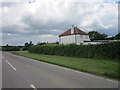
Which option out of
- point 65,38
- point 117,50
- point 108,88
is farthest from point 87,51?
point 65,38

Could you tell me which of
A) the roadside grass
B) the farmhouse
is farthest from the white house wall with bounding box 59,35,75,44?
the roadside grass

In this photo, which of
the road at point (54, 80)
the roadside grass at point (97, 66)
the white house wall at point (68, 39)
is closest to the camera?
the road at point (54, 80)

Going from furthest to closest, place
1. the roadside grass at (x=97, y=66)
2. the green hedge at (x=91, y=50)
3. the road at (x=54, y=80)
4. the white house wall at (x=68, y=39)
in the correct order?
the white house wall at (x=68, y=39), the green hedge at (x=91, y=50), the roadside grass at (x=97, y=66), the road at (x=54, y=80)

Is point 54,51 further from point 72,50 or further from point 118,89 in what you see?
point 118,89

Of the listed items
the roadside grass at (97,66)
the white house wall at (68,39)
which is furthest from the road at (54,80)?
the white house wall at (68,39)

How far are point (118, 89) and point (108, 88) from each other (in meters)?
0.41

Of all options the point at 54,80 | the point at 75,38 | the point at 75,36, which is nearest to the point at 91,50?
the point at 54,80

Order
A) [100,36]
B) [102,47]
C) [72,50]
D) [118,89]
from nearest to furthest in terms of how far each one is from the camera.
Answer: [118,89] → [102,47] → [72,50] → [100,36]

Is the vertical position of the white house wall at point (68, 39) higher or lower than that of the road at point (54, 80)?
higher

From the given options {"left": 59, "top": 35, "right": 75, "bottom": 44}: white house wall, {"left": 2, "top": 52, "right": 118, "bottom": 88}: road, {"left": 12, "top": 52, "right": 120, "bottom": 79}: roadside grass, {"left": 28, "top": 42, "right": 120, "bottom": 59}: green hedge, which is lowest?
{"left": 12, "top": 52, "right": 120, "bottom": 79}: roadside grass

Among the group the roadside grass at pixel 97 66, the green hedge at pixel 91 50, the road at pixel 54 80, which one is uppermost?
the green hedge at pixel 91 50

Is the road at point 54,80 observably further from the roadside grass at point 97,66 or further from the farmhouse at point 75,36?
the farmhouse at point 75,36

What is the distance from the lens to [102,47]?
2628 cm

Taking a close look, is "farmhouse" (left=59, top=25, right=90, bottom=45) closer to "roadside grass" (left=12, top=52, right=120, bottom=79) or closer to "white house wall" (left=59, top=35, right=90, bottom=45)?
"white house wall" (left=59, top=35, right=90, bottom=45)
